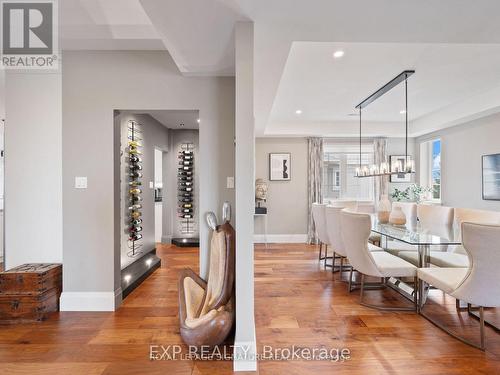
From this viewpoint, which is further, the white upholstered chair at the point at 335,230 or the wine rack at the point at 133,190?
the wine rack at the point at 133,190

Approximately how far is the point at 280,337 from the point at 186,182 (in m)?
4.04

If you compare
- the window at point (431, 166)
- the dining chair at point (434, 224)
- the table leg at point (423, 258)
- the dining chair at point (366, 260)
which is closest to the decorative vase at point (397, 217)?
the dining chair at point (434, 224)

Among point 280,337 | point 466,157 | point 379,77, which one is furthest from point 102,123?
point 466,157

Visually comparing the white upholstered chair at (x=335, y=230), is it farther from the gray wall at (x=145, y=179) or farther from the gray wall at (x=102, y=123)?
the gray wall at (x=145, y=179)

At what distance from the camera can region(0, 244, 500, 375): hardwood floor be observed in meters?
1.91

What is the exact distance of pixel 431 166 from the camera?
6160 millimetres

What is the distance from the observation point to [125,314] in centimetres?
266

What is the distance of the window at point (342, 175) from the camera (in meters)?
A: 6.51

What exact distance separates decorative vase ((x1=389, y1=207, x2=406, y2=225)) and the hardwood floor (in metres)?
0.90

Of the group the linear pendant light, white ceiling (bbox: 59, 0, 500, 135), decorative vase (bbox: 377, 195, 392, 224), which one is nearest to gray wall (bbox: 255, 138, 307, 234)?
the linear pendant light

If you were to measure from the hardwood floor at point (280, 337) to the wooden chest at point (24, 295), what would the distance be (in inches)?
3.9

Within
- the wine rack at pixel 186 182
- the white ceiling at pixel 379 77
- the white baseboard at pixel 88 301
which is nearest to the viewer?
the white baseboard at pixel 88 301

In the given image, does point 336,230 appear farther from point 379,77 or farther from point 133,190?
point 133,190

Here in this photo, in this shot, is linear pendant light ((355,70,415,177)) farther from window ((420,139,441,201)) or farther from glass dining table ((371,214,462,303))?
window ((420,139,441,201))
